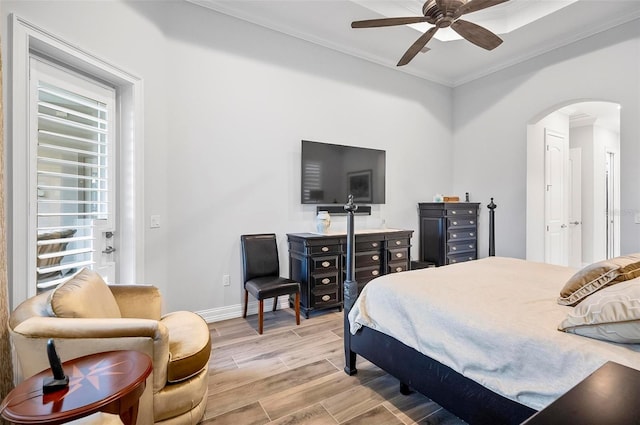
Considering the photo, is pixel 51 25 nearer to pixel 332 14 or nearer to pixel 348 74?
pixel 332 14

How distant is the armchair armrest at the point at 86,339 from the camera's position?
1.35 m

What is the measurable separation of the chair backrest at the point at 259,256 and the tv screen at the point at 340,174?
711 mm

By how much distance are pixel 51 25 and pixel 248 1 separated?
193 cm

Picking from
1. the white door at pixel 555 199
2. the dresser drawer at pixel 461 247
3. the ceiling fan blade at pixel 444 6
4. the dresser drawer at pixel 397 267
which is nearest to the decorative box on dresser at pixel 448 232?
the dresser drawer at pixel 461 247

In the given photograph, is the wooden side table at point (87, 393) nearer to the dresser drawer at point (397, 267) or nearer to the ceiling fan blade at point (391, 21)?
the ceiling fan blade at point (391, 21)

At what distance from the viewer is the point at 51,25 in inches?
77.1

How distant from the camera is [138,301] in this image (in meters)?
2.09

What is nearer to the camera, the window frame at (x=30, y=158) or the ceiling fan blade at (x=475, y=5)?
the window frame at (x=30, y=158)

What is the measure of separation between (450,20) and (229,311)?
3.45 meters

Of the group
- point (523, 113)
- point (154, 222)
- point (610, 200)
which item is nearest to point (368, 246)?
point (154, 222)

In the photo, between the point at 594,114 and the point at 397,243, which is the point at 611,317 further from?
the point at 594,114

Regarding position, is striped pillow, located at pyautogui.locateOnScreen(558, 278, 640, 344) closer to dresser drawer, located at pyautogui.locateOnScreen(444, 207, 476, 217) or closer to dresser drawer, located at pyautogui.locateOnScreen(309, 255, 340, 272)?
dresser drawer, located at pyautogui.locateOnScreen(309, 255, 340, 272)

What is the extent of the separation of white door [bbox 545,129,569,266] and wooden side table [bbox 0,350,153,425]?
5.43 metres

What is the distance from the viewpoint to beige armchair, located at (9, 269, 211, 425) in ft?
4.49
